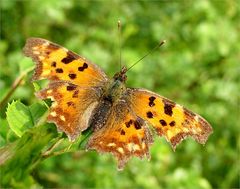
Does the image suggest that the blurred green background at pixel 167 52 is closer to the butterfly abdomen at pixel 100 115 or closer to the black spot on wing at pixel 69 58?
the butterfly abdomen at pixel 100 115

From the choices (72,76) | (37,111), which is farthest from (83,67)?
(37,111)

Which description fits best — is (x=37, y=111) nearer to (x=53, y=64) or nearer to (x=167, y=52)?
(x=53, y=64)

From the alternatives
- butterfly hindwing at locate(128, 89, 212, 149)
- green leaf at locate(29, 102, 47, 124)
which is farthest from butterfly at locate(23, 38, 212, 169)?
green leaf at locate(29, 102, 47, 124)

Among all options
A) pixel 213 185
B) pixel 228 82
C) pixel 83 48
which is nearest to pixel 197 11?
pixel 228 82

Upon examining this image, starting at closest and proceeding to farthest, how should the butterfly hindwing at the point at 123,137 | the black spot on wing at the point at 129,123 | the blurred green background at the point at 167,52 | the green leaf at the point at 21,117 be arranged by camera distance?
the green leaf at the point at 21,117 → the butterfly hindwing at the point at 123,137 → the black spot on wing at the point at 129,123 → the blurred green background at the point at 167,52

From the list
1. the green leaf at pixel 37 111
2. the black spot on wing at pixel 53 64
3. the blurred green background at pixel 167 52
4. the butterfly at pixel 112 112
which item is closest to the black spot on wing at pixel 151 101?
the butterfly at pixel 112 112

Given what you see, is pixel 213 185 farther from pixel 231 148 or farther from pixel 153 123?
pixel 153 123

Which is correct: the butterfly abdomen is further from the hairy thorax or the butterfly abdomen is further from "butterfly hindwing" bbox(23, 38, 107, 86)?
"butterfly hindwing" bbox(23, 38, 107, 86)
